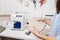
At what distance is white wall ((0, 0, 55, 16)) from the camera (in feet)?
5.89

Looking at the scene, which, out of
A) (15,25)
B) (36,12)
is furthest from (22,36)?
(36,12)

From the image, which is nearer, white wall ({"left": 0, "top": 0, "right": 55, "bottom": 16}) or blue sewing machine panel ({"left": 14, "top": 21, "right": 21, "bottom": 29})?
blue sewing machine panel ({"left": 14, "top": 21, "right": 21, "bottom": 29})

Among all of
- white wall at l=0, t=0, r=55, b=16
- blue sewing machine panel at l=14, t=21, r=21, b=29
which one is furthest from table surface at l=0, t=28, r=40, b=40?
white wall at l=0, t=0, r=55, b=16

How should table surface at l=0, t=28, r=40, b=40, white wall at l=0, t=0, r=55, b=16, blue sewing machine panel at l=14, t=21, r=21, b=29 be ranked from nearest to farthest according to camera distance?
table surface at l=0, t=28, r=40, b=40, blue sewing machine panel at l=14, t=21, r=21, b=29, white wall at l=0, t=0, r=55, b=16

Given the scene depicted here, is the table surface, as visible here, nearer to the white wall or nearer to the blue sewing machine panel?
the blue sewing machine panel

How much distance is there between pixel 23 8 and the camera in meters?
1.89

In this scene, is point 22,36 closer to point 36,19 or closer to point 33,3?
point 36,19

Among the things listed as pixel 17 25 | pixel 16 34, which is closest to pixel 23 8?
pixel 17 25

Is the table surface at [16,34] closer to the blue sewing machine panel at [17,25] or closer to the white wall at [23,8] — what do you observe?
the blue sewing machine panel at [17,25]

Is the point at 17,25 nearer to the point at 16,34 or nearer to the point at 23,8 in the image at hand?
the point at 16,34

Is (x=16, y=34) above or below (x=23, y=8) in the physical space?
below

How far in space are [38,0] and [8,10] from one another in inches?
18.1

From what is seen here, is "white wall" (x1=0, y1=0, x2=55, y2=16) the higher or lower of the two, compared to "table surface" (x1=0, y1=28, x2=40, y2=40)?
higher

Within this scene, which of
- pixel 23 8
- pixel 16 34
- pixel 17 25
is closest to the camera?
pixel 16 34
